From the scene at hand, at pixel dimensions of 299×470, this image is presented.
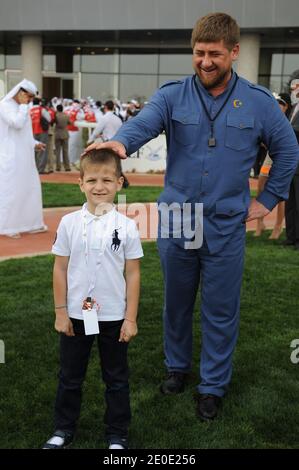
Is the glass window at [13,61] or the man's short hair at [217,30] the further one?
the glass window at [13,61]

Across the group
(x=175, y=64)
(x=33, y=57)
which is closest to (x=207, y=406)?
(x=33, y=57)

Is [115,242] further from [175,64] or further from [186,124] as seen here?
[175,64]

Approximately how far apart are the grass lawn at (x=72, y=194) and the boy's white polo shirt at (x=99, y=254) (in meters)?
8.13

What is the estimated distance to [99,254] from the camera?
2883 millimetres

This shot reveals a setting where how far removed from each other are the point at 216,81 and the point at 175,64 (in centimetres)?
2666

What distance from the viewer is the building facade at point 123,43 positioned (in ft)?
78.2

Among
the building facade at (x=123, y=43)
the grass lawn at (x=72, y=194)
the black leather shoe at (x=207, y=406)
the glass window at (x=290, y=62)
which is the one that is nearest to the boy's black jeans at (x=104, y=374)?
the black leather shoe at (x=207, y=406)

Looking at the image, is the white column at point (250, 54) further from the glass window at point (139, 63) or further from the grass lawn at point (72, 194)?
the grass lawn at point (72, 194)

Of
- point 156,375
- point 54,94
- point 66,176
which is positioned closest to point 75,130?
point 66,176

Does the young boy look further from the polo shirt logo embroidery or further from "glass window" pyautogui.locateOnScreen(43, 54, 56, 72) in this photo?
"glass window" pyautogui.locateOnScreen(43, 54, 56, 72)

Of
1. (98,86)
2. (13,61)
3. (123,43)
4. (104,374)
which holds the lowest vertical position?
(104,374)

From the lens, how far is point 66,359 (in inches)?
119

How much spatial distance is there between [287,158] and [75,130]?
17737 millimetres

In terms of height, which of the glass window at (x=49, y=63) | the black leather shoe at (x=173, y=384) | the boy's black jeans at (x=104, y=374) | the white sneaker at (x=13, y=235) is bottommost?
the white sneaker at (x=13, y=235)
